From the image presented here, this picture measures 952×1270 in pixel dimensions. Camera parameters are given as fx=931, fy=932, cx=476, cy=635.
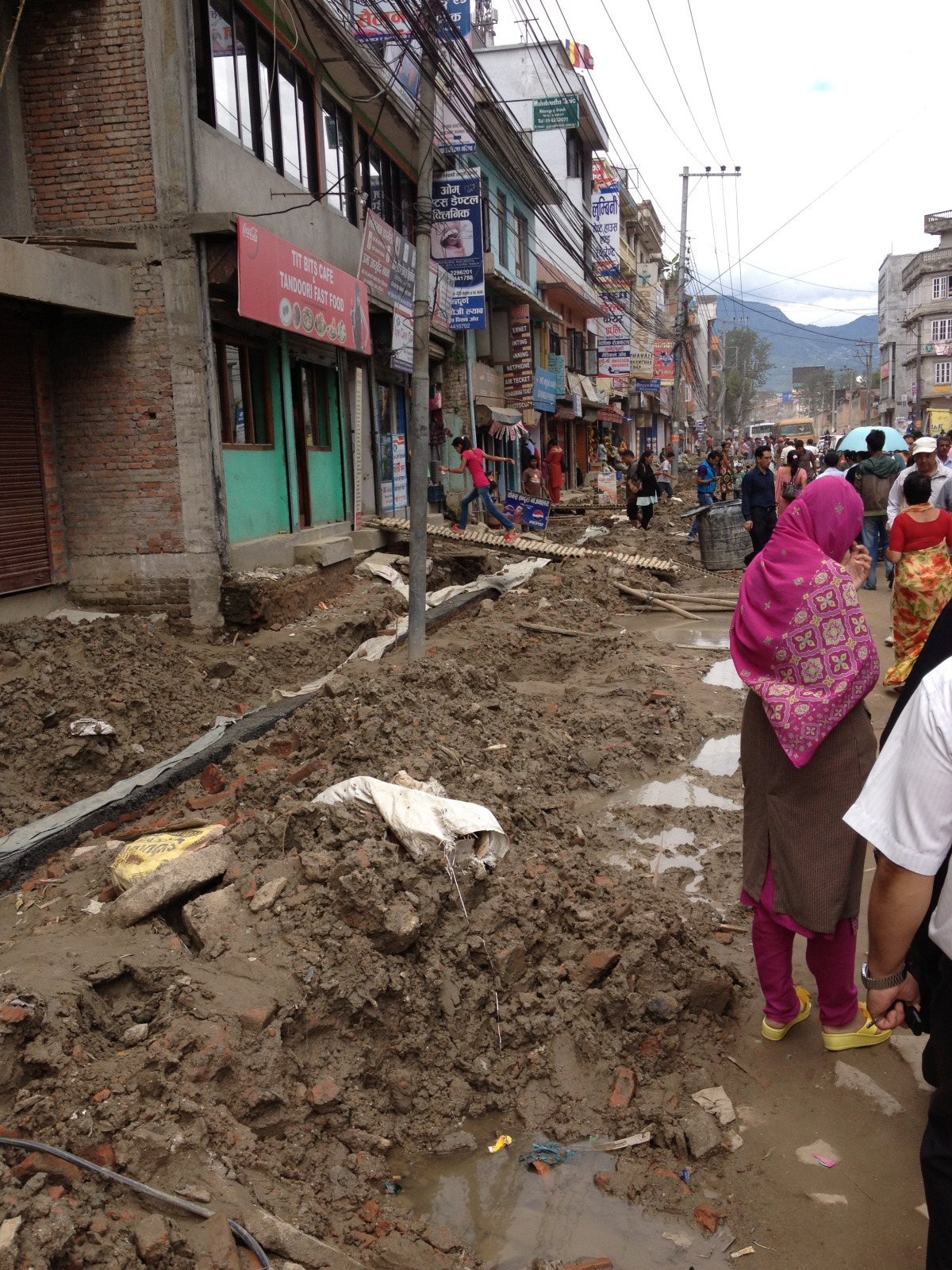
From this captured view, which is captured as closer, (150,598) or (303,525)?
(150,598)

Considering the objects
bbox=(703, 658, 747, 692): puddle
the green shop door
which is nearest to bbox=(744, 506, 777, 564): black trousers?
bbox=(703, 658, 747, 692): puddle

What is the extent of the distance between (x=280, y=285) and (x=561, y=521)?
13346mm

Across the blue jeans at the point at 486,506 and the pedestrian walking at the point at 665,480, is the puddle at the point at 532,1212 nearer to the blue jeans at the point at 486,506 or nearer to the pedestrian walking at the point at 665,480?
the blue jeans at the point at 486,506

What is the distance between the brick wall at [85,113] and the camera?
9.10 meters

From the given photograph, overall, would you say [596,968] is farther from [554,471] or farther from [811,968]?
[554,471]

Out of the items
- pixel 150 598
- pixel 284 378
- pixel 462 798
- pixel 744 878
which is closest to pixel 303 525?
pixel 284 378

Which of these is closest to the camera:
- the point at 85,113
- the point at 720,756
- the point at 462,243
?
the point at 720,756

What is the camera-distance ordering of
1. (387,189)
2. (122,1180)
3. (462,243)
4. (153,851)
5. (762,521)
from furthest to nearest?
(387,189)
(462,243)
(762,521)
(153,851)
(122,1180)

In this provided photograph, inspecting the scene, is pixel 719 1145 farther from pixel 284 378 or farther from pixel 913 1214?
pixel 284 378

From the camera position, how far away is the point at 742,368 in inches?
4195

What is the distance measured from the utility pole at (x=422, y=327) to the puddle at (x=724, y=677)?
265 centimetres

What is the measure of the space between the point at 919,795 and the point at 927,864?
0.15m

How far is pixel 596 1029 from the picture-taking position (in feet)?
11.5

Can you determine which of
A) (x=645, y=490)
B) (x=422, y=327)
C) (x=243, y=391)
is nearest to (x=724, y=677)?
(x=422, y=327)
